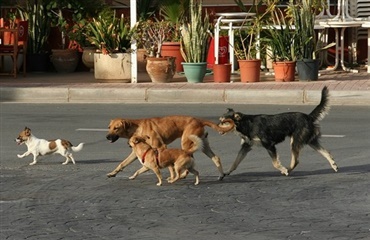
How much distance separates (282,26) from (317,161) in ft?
28.4

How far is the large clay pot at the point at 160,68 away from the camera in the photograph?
2017 centimetres

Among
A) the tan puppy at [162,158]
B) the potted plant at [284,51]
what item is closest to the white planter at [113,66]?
the potted plant at [284,51]

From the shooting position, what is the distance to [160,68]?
66.3 ft

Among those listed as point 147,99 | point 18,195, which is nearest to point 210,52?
point 147,99

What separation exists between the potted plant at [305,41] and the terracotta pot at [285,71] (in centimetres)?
13

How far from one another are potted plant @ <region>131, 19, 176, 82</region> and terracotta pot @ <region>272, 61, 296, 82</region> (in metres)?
1.94

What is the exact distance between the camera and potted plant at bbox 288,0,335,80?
2003cm

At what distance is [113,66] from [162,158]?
1025cm

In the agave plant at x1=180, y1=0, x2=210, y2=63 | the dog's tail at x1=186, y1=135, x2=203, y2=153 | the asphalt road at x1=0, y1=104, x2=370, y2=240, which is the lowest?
the asphalt road at x1=0, y1=104, x2=370, y2=240

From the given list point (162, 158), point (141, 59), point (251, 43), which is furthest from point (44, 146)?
point (141, 59)

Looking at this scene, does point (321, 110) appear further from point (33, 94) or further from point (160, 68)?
point (160, 68)

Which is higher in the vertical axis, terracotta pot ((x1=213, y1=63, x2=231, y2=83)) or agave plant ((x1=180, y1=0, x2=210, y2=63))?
agave plant ((x1=180, y1=0, x2=210, y2=63))

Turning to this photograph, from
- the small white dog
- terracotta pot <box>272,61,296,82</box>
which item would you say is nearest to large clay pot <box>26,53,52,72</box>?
terracotta pot <box>272,61,296,82</box>

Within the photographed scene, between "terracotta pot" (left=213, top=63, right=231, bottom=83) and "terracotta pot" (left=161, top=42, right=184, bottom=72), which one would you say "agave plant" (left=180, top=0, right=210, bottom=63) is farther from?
"terracotta pot" (left=161, top=42, right=184, bottom=72)
